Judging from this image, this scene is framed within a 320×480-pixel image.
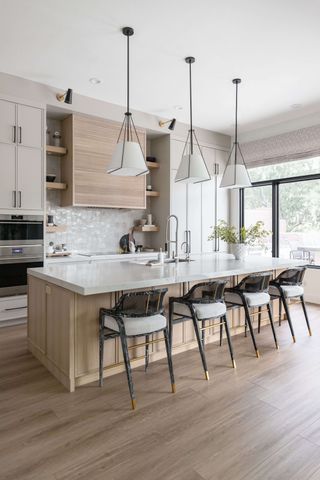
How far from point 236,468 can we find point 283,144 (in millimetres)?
5175

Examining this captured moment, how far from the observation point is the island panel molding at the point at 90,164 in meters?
4.87

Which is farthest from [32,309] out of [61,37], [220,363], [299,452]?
[61,37]

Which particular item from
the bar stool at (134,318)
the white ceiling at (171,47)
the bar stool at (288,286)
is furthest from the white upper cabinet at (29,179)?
the bar stool at (288,286)

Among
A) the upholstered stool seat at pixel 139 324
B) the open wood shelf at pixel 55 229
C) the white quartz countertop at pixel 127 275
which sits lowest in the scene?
the upholstered stool seat at pixel 139 324

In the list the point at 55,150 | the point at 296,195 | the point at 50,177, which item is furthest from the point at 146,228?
the point at 296,195

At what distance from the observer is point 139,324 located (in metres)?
2.39

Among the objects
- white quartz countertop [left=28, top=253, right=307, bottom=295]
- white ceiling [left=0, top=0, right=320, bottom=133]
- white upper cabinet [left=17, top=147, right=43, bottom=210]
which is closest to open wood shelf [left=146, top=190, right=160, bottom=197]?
white ceiling [left=0, top=0, right=320, bottom=133]

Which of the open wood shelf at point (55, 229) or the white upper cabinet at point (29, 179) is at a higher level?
the white upper cabinet at point (29, 179)

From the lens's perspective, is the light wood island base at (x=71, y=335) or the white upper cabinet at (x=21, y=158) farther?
the white upper cabinet at (x=21, y=158)

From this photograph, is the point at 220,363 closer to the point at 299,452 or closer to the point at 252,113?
the point at 299,452

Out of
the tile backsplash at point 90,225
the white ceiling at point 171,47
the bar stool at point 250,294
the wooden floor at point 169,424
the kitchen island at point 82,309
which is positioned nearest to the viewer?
the wooden floor at point 169,424

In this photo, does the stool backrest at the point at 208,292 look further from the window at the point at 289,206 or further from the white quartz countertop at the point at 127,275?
the window at the point at 289,206

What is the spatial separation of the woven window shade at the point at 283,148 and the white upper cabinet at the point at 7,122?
4.09 m

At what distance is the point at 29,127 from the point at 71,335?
9.85ft
